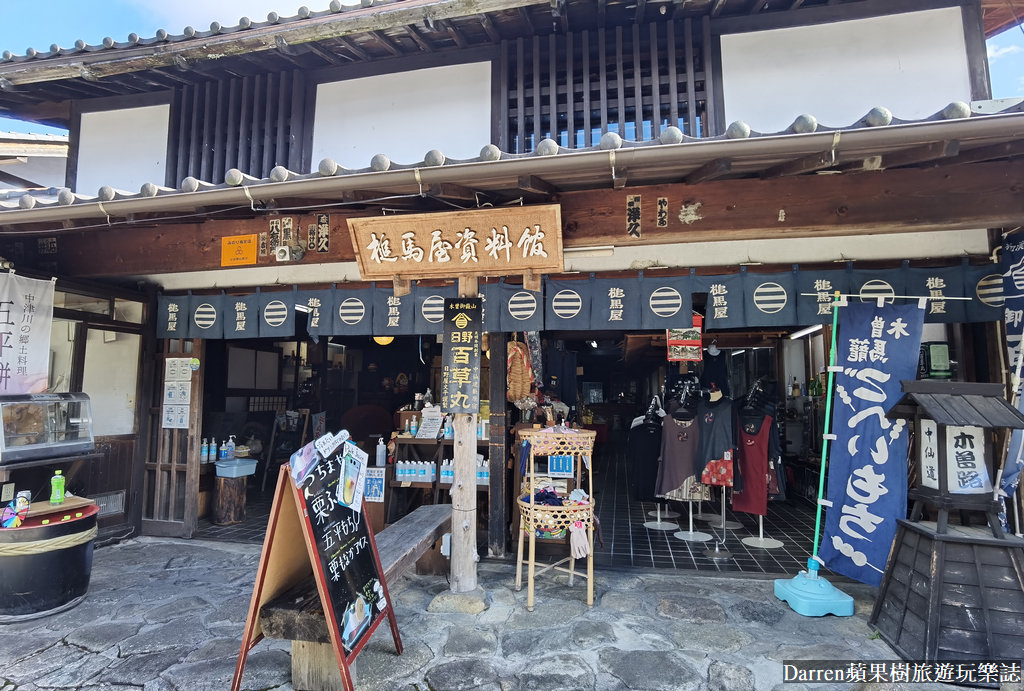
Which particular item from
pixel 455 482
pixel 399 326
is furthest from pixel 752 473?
pixel 399 326

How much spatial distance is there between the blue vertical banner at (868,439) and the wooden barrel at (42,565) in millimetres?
7907

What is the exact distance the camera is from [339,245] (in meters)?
5.91

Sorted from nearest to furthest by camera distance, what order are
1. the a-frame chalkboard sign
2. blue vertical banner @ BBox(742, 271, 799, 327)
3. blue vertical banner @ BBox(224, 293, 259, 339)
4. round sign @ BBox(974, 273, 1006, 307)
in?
the a-frame chalkboard sign, round sign @ BBox(974, 273, 1006, 307), blue vertical banner @ BBox(742, 271, 799, 327), blue vertical banner @ BBox(224, 293, 259, 339)

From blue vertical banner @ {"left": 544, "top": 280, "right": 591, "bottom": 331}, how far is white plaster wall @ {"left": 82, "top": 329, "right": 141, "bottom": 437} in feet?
21.5

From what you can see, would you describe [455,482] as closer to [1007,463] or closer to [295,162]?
[295,162]

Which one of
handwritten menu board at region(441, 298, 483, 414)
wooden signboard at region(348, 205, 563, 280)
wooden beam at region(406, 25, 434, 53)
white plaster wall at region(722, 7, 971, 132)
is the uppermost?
wooden beam at region(406, 25, 434, 53)

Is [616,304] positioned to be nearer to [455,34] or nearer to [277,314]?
[455,34]

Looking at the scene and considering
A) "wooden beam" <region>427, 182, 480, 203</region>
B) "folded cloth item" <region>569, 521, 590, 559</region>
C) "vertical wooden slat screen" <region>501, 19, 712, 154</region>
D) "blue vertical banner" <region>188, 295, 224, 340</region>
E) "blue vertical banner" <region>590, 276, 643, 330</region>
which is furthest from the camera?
"blue vertical banner" <region>188, 295, 224, 340</region>

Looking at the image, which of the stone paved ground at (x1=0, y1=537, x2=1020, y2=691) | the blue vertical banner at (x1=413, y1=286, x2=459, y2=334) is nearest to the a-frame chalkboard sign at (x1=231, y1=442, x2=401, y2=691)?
the stone paved ground at (x1=0, y1=537, x2=1020, y2=691)

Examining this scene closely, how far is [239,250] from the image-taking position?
6211mm

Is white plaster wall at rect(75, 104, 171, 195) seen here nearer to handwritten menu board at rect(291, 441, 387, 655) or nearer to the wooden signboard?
the wooden signboard

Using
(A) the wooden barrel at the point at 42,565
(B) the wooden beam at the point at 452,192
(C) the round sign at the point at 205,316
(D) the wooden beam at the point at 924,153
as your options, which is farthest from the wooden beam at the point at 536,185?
(A) the wooden barrel at the point at 42,565

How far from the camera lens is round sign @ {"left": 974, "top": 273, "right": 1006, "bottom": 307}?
17.6 feet

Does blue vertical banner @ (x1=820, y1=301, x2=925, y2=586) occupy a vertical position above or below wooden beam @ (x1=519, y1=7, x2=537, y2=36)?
below
